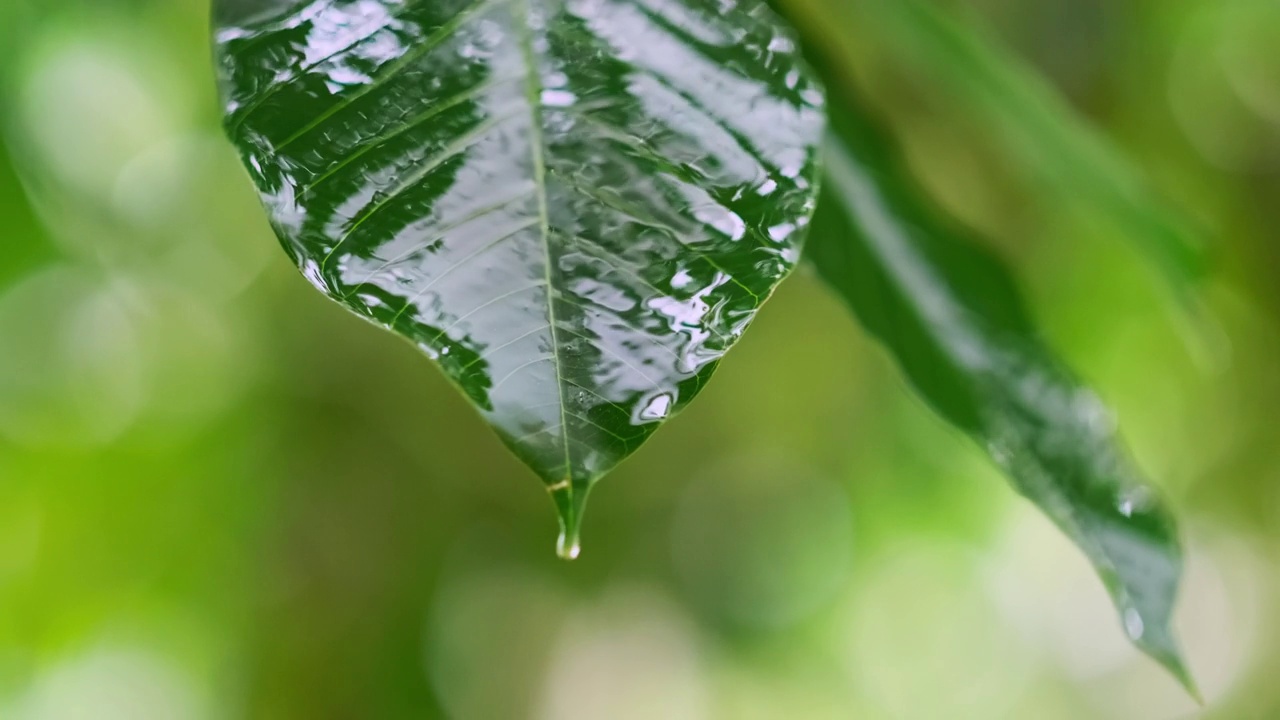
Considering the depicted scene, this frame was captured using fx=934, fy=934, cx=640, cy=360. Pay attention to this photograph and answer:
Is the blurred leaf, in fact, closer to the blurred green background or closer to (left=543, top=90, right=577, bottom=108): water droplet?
(left=543, top=90, right=577, bottom=108): water droplet

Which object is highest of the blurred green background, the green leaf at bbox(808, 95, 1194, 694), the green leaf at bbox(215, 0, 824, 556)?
the green leaf at bbox(215, 0, 824, 556)

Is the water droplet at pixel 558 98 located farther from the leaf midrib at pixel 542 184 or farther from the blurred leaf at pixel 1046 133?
the blurred leaf at pixel 1046 133

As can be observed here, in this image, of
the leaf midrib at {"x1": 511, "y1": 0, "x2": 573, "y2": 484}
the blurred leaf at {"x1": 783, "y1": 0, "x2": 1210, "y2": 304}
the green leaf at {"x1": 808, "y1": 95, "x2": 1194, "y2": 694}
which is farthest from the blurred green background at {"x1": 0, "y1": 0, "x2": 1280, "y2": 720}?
the leaf midrib at {"x1": 511, "y1": 0, "x2": 573, "y2": 484}

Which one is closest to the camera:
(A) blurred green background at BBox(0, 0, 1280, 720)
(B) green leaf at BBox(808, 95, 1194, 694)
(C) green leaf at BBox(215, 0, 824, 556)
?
(C) green leaf at BBox(215, 0, 824, 556)

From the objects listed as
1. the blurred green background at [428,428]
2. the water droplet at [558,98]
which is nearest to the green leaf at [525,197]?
the water droplet at [558,98]

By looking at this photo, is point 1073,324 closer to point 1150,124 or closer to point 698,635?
point 1150,124

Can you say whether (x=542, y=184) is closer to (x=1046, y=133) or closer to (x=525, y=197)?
(x=525, y=197)

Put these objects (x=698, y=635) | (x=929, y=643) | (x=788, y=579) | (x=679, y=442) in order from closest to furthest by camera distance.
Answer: (x=679, y=442) < (x=698, y=635) < (x=788, y=579) < (x=929, y=643)

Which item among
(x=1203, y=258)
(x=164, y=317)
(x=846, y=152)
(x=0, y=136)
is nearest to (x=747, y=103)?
(x=846, y=152)
